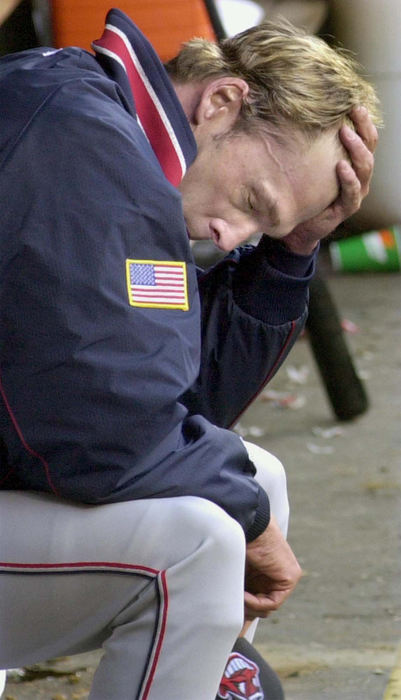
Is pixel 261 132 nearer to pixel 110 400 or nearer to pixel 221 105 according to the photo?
pixel 221 105

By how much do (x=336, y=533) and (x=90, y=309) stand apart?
7.20 feet

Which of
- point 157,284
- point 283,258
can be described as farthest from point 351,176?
Result: point 157,284

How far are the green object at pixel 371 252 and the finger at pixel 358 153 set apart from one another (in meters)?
5.09

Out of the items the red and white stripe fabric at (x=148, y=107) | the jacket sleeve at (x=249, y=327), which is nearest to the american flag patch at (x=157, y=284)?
the red and white stripe fabric at (x=148, y=107)

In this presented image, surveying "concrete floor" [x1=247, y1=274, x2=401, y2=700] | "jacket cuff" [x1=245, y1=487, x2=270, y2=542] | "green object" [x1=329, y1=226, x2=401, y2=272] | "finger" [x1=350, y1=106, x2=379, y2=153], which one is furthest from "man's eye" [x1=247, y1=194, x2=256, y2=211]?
→ "green object" [x1=329, y1=226, x2=401, y2=272]

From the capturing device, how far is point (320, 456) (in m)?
4.75

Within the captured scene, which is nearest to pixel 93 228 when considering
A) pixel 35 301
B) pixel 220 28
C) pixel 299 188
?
pixel 35 301

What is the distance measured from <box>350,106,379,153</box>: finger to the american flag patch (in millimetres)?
562

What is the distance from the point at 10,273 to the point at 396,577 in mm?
1972

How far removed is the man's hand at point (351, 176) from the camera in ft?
7.93

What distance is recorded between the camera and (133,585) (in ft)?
6.69

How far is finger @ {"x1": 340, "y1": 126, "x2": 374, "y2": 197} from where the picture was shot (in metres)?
2.40

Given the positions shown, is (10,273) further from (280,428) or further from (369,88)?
(280,428)

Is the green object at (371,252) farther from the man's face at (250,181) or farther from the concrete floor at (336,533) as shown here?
the man's face at (250,181)
